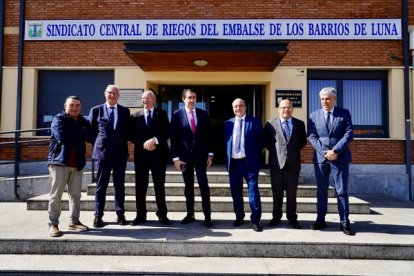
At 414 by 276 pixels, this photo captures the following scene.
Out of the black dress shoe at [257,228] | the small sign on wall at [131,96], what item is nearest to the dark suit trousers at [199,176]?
the black dress shoe at [257,228]

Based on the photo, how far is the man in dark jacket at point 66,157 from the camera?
13.6ft

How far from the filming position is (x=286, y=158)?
4453 millimetres

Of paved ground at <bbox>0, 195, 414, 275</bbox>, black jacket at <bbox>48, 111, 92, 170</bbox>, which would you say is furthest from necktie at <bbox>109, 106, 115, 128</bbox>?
paved ground at <bbox>0, 195, 414, 275</bbox>

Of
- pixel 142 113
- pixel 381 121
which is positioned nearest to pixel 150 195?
pixel 142 113

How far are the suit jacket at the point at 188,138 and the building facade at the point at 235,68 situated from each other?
354 cm

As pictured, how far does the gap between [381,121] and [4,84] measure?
1002 cm

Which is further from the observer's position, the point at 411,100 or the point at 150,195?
the point at 411,100

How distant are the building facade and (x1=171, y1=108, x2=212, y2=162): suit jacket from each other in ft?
11.6

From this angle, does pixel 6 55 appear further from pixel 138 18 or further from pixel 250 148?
pixel 250 148

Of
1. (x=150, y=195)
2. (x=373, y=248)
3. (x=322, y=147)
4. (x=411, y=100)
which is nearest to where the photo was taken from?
(x=373, y=248)

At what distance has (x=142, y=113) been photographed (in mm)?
4582

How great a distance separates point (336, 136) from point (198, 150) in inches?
76.1

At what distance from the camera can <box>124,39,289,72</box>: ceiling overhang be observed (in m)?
6.36

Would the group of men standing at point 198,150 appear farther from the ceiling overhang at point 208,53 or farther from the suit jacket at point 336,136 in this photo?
the ceiling overhang at point 208,53
